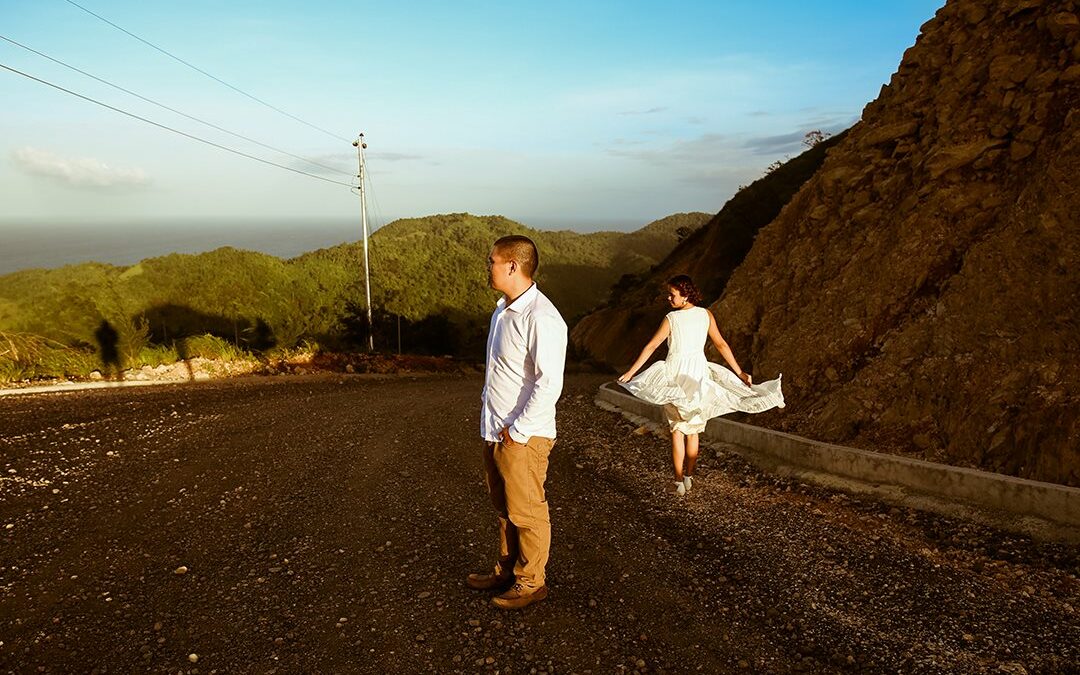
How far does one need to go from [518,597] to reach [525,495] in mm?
634

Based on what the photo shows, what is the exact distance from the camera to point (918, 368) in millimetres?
6617

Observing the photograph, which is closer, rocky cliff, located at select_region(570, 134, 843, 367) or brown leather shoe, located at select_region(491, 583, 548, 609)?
brown leather shoe, located at select_region(491, 583, 548, 609)

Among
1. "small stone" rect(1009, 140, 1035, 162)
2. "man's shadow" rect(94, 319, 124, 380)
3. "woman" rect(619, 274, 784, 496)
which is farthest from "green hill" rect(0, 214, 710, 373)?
"small stone" rect(1009, 140, 1035, 162)

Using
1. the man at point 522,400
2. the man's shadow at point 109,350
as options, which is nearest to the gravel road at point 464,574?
the man at point 522,400

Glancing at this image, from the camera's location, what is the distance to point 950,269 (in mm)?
7336

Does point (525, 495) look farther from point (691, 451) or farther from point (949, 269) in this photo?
point (949, 269)

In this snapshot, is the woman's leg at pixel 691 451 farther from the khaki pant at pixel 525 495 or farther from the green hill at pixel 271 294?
the green hill at pixel 271 294

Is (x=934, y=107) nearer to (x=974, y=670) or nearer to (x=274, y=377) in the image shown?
(x=974, y=670)

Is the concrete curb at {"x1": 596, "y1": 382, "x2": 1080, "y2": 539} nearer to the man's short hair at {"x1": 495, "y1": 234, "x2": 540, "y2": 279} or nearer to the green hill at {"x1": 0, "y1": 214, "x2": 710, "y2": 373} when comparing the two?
the man's short hair at {"x1": 495, "y1": 234, "x2": 540, "y2": 279}

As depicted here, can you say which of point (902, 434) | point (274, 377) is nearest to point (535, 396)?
point (902, 434)

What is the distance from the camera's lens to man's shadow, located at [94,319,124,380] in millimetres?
12898

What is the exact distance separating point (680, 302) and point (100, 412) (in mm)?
8266

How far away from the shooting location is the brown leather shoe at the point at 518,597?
390 centimetres

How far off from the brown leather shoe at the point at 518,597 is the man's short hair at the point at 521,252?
6.17 feet
